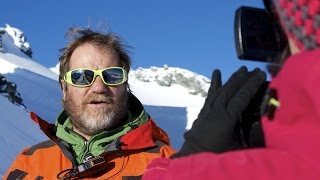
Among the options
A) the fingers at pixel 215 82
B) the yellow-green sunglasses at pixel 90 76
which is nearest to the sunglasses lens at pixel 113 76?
the yellow-green sunglasses at pixel 90 76

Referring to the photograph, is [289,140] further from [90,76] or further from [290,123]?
[90,76]

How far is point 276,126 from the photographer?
2.84 ft

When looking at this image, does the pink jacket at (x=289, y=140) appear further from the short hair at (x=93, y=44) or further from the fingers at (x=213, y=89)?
the short hair at (x=93, y=44)

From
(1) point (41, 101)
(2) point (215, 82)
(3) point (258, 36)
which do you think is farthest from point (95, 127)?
(1) point (41, 101)

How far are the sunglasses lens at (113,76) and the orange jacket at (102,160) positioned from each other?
364 millimetres

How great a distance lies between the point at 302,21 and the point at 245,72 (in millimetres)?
400

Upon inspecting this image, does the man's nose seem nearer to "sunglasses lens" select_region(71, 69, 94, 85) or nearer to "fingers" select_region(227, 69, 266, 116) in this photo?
"sunglasses lens" select_region(71, 69, 94, 85)

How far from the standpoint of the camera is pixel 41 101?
39.0 m

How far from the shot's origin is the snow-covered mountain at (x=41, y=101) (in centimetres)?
1452

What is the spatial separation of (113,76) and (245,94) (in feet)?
6.47

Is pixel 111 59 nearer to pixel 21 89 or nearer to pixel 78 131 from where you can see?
pixel 78 131

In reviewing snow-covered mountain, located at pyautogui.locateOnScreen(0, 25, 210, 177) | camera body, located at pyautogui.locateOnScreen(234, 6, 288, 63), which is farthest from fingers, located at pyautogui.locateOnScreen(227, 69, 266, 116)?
snow-covered mountain, located at pyautogui.locateOnScreen(0, 25, 210, 177)

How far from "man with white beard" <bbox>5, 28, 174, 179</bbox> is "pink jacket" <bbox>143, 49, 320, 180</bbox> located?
1.74 metres

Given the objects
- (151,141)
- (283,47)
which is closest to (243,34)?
(283,47)
